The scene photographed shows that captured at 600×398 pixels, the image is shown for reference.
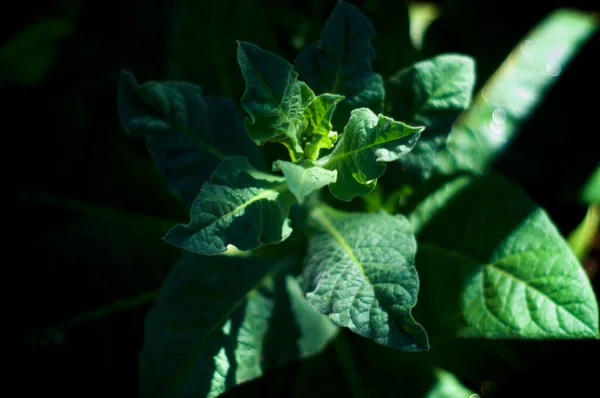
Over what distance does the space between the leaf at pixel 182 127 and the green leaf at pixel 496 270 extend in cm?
52

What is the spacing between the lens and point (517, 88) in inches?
71.2

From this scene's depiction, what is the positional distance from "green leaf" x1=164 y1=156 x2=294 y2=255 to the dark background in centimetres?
56

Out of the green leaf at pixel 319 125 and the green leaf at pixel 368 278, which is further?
the green leaf at pixel 319 125

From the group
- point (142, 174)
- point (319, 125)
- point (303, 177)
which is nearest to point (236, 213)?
point (303, 177)

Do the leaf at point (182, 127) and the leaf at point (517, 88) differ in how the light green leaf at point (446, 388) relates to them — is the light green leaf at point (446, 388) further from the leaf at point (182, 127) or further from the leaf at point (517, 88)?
the leaf at point (182, 127)

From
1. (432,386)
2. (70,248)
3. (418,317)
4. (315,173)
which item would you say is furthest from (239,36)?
(432,386)

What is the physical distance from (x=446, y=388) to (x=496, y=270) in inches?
21.8

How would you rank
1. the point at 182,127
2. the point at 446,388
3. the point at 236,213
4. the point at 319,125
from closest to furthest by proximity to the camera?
the point at 236,213 < the point at 319,125 < the point at 182,127 < the point at 446,388

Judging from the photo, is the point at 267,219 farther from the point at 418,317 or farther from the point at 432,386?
the point at 432,386

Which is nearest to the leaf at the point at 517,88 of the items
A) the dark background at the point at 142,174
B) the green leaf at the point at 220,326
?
the dark background at the point at 142,174

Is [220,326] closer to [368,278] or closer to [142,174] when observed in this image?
[368,278]

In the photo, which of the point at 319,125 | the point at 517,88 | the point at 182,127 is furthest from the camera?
the point at 517,88

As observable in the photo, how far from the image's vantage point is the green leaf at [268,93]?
1.03 m

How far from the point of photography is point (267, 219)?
1.07 metres
